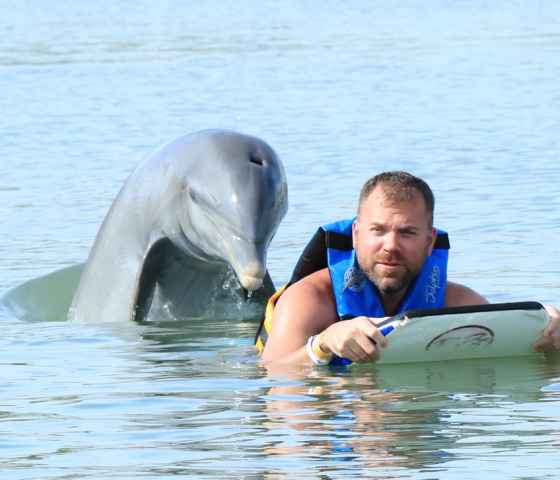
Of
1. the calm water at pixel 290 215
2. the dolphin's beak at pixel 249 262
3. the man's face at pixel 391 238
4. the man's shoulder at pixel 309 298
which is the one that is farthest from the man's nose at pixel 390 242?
the dolphin's beak at pixel 249 262

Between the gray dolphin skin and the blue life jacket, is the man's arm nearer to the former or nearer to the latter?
the blue life jacket

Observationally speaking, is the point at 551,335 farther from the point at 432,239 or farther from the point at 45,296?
the point at 45,296

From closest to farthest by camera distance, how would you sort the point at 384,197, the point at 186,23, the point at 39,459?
the point at 39,459
the point at 384,197
the point at 186,23

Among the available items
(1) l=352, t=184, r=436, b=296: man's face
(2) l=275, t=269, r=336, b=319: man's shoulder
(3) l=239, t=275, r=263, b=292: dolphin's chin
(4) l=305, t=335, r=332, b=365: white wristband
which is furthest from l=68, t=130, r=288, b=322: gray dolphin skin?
(1) l=352, t=184, r=436, b=296: man's face

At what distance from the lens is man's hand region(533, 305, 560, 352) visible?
8.59m


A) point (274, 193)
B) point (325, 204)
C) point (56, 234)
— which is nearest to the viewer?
point (274, 193)

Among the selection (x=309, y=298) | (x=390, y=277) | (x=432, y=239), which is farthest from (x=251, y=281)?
(x=432, y=239)

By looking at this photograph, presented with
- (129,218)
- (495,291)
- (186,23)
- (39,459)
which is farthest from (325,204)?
(186,23)

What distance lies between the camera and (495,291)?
38.0ft

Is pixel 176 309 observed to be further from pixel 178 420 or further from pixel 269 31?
pixel 269 31

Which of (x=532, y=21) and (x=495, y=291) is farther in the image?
(x=532, y=21)

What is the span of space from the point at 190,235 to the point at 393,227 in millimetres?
1952

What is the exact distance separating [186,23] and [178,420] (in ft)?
141

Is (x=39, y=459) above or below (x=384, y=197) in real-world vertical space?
below
